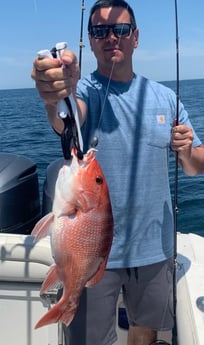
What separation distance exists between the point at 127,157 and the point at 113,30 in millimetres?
615

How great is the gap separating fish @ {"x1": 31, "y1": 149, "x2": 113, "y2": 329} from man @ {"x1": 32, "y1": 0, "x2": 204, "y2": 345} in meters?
0.54

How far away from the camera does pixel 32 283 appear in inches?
102

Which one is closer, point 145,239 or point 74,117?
point 74,117

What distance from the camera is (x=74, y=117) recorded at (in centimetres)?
152

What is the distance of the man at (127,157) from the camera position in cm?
213

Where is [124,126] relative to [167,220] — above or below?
above

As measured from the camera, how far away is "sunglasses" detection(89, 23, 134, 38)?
2.10 metres

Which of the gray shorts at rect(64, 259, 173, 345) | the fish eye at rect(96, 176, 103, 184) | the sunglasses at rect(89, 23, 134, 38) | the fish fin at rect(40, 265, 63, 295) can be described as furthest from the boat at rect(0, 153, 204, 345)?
the sunglasses at rect(89, 23, 134, 38)

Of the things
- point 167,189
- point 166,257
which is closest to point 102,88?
point 167,189

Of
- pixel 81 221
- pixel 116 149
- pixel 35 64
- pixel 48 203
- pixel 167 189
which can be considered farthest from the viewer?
pixel 48 203

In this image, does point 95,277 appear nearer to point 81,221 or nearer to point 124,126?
point 81,221

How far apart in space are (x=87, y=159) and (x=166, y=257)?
1005 millimetres

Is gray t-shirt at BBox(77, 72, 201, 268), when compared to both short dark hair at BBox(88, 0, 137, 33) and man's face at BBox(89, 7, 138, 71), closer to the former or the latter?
man's face at BBox(89, 7, 138, 71)

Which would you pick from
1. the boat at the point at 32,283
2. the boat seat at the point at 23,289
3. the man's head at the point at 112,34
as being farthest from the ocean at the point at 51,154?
the man's head at the point at 112,34
